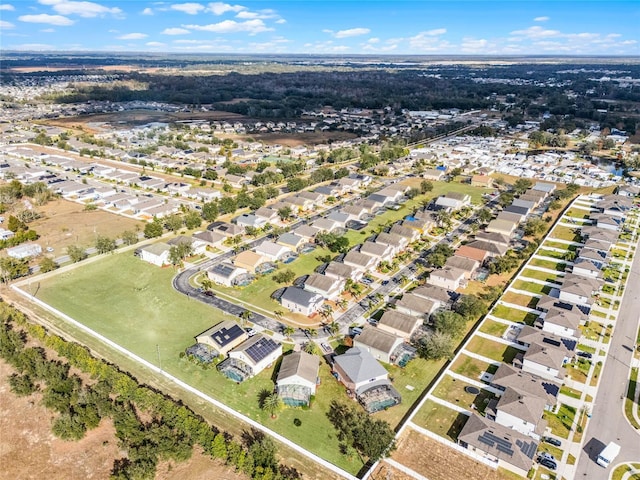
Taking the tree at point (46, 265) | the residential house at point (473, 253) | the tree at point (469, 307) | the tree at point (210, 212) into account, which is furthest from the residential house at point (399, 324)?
the tree at point (46, 265)

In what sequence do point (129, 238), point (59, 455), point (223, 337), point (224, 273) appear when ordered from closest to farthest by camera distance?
point (59, 455)
point (223, 337)
point (224, 273)
point (129, 238)

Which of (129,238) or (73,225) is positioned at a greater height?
(129,238)

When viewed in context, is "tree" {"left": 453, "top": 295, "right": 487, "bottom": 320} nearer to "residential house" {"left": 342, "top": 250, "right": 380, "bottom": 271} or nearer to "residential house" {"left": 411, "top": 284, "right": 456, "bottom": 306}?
"residential house" {"left": 411, "top": 284, "right": 456, "bottom": 306}

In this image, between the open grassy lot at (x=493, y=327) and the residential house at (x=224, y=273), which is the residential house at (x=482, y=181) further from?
the residential house at (x=224, y=273)

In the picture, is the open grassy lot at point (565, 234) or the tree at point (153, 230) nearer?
the tree at point (153, 230)

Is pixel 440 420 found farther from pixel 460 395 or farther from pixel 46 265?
pixel 46 265

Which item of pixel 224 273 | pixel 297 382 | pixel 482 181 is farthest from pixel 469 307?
pixel 482 181

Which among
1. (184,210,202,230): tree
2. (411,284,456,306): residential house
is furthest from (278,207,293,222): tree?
(411,284,456,306): residential house
